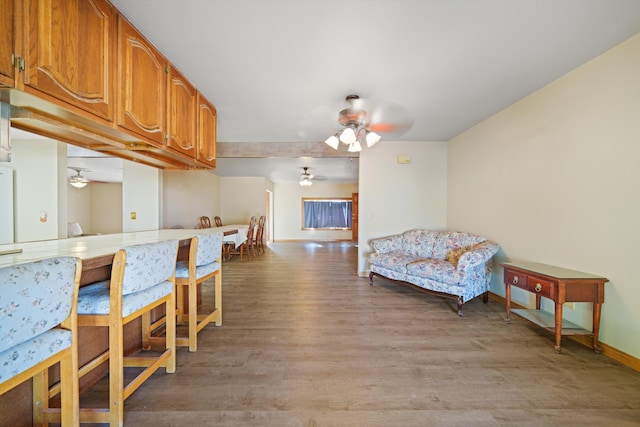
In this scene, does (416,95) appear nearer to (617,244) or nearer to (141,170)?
(617,244)

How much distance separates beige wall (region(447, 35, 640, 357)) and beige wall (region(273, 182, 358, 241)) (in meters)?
6.89

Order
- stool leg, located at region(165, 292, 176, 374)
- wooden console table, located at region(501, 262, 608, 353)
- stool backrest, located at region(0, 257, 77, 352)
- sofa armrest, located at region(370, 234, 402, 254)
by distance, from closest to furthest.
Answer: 1. stool backrest, located at region(0, 257, 77, 352)
2. stool leg, located at region(165, 292, 176, 374)
3. wooden console table, located at region(501, 262, 608, 353)
4. sofa armrest, located at region(370, 234, 402, 254)

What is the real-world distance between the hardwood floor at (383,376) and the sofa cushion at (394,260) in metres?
0.65

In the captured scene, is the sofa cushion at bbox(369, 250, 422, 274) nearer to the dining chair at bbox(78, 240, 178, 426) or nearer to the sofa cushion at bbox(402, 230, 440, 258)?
the sofa cushion at bbox(402, 230, 440, 258)

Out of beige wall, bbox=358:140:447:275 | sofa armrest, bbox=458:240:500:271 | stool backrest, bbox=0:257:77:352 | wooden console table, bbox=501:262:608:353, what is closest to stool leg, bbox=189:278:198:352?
stool backrest, bbox=0:257:77:352

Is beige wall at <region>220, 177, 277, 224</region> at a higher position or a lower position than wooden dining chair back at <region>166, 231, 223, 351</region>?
higher

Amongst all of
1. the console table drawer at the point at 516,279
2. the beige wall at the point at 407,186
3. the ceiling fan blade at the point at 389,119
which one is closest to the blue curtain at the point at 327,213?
the beige wall at the point at 407,186

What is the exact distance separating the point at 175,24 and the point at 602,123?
3221mm

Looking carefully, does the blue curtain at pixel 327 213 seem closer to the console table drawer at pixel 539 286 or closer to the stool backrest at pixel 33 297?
the console table drawer at pixel 539 286

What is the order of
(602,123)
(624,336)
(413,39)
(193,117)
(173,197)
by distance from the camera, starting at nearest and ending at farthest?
(413,39) → (624,336) → (602,123) → (193,117) → (173,197)

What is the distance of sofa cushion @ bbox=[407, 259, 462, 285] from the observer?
2.87 m

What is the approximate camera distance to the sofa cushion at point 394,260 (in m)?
3.43

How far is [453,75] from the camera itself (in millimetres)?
2182

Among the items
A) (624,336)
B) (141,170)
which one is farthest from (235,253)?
(624,336)
